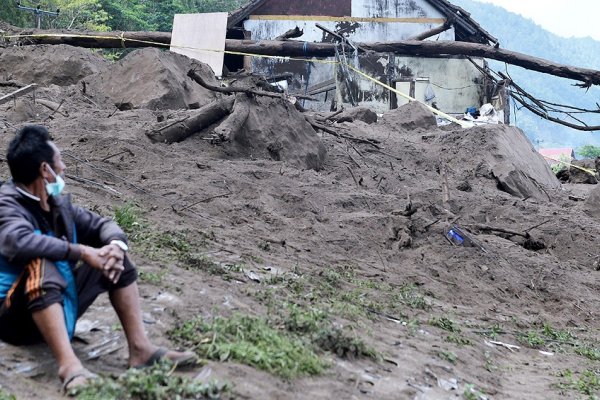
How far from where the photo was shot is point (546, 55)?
140 metres

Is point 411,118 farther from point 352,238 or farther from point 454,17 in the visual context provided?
point 454,17

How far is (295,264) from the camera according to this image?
741 cm

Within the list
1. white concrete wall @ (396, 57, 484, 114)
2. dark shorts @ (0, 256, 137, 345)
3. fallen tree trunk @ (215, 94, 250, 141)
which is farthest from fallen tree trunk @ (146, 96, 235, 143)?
white concrete wall @ (396, 57, 484, 114)

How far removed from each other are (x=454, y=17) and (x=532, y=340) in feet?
72.7

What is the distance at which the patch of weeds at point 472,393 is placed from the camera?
518cm

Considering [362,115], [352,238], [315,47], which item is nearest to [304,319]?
[352,238]

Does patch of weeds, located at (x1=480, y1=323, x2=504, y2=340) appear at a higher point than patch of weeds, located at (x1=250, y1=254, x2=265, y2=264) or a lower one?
lower

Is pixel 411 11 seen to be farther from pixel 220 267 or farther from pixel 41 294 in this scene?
pixel 41 294

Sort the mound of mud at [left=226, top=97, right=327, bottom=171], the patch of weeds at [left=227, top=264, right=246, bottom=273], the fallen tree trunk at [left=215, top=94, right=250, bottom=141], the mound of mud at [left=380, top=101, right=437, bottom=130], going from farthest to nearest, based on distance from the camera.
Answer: the mound of mud at [left=380, top=101, right=437, bottom=130] → the mound of mud at [left=226, top=97, right=327, bottom=171] → the fallen tree trunk at [left=215, top=94, right=250, bottom=141] → the patch of weeds at [left=227, top=264, right=246, bottom=273]

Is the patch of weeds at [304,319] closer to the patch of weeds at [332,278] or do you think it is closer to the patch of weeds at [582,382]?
the patch of weeds at [332,278]

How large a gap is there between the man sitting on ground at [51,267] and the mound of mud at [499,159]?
978 cm

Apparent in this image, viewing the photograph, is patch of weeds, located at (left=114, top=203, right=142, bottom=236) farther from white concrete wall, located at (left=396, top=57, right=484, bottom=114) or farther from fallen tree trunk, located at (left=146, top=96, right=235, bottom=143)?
white concrete wall, located at (left=396, top=57, right=484, bottom=114)

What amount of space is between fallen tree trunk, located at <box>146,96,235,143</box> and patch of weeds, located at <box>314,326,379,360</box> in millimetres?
5556

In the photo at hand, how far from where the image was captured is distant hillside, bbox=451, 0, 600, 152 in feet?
379
